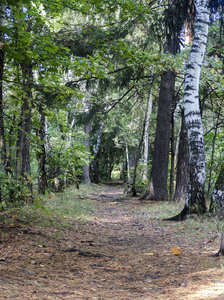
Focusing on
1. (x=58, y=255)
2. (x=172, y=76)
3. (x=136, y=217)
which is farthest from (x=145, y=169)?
(x=58, y=255)

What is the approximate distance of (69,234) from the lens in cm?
543

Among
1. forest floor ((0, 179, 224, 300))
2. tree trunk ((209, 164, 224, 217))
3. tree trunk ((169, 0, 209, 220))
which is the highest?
tree trunk ((169, 0, 209, 220))

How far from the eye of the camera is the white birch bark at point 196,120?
6238mm

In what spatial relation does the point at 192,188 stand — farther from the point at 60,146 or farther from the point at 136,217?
the point at 60,146

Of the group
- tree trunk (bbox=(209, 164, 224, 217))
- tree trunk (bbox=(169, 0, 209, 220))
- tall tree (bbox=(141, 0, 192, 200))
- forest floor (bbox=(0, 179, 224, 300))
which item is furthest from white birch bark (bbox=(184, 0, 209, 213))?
tall tree (bbox=(141, 0, 192, 200))

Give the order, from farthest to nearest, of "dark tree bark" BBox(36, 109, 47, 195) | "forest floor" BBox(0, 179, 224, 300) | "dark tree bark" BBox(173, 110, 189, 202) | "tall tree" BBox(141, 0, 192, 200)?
"tall tree" BBox(141, 0, 192, 200) → "dark tree bark" BBox(36, 109, 47, 195) → "dark tree bark" BBox(173, 110, 189, 202) → "forest floor" BBox(0, 179, 224, 300)

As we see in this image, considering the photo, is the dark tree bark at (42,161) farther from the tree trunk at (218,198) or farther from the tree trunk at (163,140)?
the tree trunk at (218,198)

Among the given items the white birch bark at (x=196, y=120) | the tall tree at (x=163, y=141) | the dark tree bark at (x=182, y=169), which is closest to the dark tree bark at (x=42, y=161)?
the tall tree at (x=163, y=141)

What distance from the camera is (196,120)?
21.0ft

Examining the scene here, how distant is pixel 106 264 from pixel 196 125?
410cm

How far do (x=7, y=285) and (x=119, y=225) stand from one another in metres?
4.83

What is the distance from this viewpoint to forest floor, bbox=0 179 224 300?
2543 millimetres

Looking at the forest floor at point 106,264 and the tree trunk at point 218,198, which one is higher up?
the tree trunk at point 218,198

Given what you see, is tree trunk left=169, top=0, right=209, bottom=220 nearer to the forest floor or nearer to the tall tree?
the forest floor
